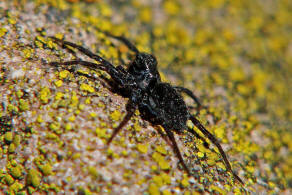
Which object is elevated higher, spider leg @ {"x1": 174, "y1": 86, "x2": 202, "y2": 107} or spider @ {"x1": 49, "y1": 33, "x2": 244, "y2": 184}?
spider leg @ {"x1": 174, "y1": 86, "x2": 202, "y2": 107}

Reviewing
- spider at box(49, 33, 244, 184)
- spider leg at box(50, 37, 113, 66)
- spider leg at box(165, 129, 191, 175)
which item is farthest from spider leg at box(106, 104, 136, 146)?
spider leg at box(50, 37, 113, 66)

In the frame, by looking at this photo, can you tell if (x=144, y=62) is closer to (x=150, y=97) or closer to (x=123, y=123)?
(x=150, y=97)

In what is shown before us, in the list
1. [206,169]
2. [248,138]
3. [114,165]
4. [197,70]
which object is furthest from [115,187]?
[197,70]

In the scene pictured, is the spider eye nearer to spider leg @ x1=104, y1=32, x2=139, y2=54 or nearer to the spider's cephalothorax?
the spider's cephalothorax

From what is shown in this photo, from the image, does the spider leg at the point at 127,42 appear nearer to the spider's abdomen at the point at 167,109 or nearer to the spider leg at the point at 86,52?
the spider leg at the point at 86,52

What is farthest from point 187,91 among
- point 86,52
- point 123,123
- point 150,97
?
point 86,52

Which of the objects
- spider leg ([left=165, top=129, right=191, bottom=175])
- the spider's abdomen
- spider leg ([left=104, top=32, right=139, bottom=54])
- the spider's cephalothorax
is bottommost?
spider leg ([left=165, top=129, right=191, bottom=175])

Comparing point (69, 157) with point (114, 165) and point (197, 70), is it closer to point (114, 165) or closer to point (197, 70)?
point (114, 165)

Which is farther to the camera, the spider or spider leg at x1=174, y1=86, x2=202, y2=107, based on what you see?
spider leg at x1=174, y1=86, x2=202, y2=107
